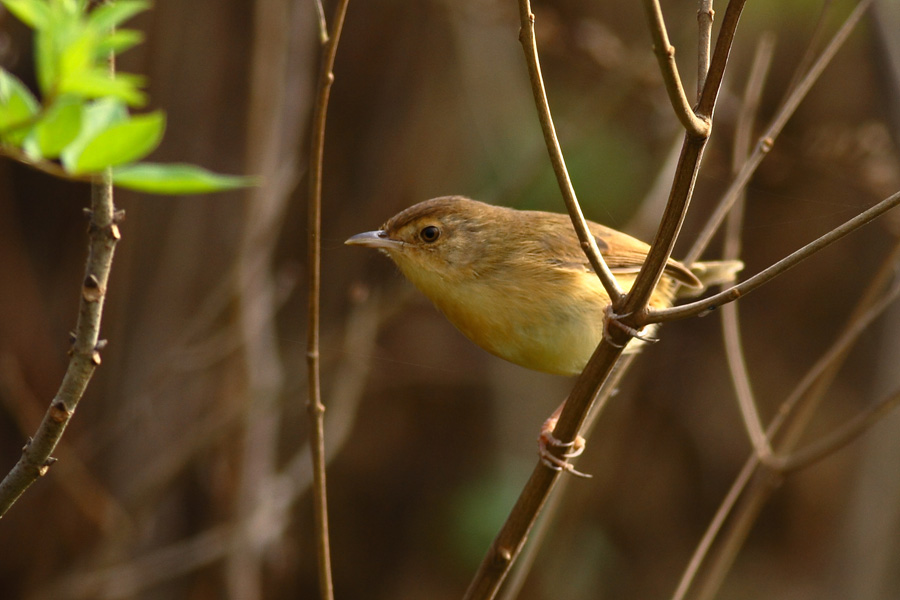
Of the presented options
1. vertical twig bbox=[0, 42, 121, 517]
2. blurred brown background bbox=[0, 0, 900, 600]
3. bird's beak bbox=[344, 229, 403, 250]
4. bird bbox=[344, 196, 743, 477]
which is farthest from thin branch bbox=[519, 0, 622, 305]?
blurred brown background bbox=[0, 0, 900, 600]

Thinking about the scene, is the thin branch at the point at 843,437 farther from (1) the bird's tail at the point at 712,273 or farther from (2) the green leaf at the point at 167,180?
(2) the green leaf at the point at 167,180

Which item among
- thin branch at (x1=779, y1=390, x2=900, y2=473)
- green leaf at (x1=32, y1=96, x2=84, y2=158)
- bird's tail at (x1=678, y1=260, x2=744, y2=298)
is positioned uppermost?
bird's tail at (x1=678, y1=260, x2=744, y2=298)

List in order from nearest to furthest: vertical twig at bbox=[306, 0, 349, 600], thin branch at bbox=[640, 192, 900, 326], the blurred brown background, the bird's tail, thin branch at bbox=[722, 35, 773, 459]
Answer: thin branch at bbox=[640, 192, 900, 326], vertical twig at bbox=[306, 0, 349, 600], thin branch at bbox=[722, 35, 773, 459], the bird's tail, the blurred brown background

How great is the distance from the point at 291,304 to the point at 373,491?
6.24 feet

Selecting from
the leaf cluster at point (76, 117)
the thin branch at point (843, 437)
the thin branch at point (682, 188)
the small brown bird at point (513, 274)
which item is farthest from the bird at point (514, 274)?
the leaf cluster at point (76, 117)

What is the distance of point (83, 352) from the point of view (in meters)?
1.55

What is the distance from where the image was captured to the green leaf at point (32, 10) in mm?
1087

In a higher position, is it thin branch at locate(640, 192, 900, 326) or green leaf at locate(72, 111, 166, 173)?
thin branch at locate(640, 192, 900, 326)

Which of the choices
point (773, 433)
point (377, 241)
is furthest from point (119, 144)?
point (773, 433)

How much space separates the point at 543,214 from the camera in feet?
12.7

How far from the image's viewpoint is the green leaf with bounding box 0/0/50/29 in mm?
1087

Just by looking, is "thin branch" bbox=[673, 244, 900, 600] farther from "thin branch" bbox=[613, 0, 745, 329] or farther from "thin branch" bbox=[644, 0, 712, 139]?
"thin branch" bbox=[644, 0, 712, 139]

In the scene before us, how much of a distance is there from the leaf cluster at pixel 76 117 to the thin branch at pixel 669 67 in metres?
0.84

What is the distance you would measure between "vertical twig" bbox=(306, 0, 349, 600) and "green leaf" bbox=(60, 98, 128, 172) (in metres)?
0.77
